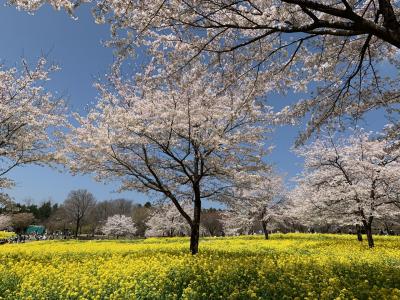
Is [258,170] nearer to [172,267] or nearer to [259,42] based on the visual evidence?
[172,267]

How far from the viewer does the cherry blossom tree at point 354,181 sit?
73.4 feet

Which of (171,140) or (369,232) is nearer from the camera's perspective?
(171,140)

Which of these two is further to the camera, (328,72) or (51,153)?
(51,153)

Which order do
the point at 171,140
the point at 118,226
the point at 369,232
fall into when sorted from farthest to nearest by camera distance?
the point at 118,226
the point at 369,232
the point at 171,140

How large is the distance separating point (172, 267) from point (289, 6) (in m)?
7.40

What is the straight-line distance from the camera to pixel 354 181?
2544cm

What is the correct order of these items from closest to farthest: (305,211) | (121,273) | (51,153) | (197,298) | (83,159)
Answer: (197,298) < (121,273) < (83,159) < (51,153) < (305,211)

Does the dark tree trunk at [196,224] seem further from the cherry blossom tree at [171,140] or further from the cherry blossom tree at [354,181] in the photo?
the cherry blossom tree at [354,181]

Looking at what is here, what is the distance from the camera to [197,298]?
22.9 ft

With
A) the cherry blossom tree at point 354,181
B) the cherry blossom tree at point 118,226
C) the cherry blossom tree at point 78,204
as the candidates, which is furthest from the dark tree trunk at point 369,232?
the cherry blossom tree at point 78,204

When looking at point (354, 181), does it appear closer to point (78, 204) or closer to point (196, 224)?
point (196, 224)

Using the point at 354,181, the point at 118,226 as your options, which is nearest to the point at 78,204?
the point at 118,226

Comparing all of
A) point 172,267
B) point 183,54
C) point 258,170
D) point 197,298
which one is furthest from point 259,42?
point 258,170

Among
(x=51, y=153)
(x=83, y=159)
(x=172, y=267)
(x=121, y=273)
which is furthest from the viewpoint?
(x=51, y=153)
